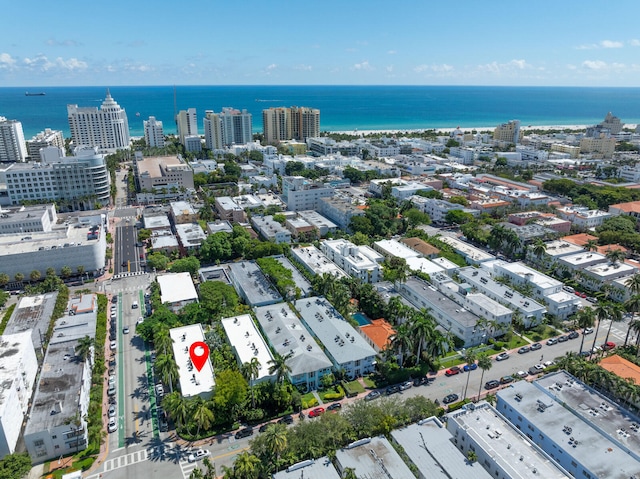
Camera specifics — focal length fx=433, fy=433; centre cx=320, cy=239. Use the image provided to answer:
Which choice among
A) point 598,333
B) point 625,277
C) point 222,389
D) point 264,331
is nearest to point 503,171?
point 625,277

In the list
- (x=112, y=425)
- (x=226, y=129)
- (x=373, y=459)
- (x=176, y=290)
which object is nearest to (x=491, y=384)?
(x=373, y=459)

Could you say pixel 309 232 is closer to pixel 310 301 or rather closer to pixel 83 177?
pixel 310 301

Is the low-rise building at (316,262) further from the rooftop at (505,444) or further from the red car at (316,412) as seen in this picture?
the rooftop at (505,444)

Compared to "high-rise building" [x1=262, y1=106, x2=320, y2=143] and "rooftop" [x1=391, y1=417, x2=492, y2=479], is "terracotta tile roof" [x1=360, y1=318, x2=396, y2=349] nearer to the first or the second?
"rooftop" [x1=391, y1=417, x2=492, y2=479]

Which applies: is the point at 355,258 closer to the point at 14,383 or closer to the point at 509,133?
the point at 14,383

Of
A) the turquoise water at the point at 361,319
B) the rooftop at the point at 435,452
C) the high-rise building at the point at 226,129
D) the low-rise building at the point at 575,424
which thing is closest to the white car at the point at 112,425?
the rooftop at the point at 435,452

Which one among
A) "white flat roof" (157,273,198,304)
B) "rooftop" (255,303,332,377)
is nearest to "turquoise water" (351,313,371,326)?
"rooftop" (255,303,332,377)
